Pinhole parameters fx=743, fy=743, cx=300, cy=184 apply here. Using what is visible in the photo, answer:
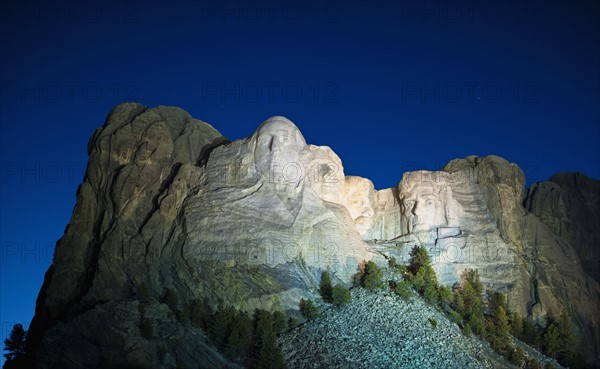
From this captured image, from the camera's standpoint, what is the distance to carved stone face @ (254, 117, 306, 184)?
2430 inches

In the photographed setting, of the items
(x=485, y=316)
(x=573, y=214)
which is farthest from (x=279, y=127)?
(x=573, y=214)

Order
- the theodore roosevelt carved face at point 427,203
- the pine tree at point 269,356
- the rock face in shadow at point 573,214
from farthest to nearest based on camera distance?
the rock face in shadow at point 573,214 → the theodore roosevelt carved face at point 427,203 → the pine tree at point 269,356

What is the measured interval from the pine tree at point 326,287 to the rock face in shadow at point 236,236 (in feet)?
3.38

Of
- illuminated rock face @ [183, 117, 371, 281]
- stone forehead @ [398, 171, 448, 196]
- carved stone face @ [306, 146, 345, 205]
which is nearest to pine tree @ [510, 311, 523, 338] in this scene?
illuminated rock face @ [183, 117, 371, 281]

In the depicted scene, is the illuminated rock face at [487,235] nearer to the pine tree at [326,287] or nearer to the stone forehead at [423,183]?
the stone forehead at [423,183]

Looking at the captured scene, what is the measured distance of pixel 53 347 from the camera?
4809 centimetres

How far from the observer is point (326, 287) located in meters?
57.5

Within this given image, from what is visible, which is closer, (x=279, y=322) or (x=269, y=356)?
(x=269, y=356)

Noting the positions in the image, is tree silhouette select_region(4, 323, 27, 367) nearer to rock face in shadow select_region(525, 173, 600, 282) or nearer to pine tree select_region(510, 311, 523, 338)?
pine tree select_region(510, 311, 523, 338)

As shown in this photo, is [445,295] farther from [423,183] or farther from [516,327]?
[423,183]

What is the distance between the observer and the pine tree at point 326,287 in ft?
187

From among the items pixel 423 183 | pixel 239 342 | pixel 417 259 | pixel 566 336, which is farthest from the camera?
pixel 423 183

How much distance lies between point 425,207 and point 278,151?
55.3 ft

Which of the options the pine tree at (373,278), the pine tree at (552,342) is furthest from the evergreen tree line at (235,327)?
the pine tree at (552,342)
